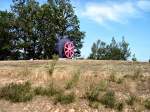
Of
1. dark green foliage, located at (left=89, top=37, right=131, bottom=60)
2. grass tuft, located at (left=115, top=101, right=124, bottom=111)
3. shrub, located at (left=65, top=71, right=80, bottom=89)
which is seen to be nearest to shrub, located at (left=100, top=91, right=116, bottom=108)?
grass tuft, located at (left=115, top=101, right=124, bottom=111)

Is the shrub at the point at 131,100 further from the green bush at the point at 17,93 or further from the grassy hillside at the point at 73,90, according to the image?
the green bush at the point at 17,93

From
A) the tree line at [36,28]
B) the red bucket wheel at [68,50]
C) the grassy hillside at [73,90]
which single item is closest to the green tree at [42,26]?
the tree line at [36,28]

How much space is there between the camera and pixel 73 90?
1538 cm

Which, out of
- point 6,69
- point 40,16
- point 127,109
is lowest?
point 127,109

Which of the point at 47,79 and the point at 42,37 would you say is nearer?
the point at 47,79

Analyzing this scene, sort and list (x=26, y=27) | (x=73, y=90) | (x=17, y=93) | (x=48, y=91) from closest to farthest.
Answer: (x=17, y=93) → (x=48, y=91) → (x=73, y=90) → (x=26, y=27)

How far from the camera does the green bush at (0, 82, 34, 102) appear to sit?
14.9 metres

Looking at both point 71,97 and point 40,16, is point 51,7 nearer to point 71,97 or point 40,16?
point 40,16

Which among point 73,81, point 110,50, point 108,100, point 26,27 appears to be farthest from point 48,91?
point 110,50

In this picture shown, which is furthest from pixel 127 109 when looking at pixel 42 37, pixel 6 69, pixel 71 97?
pixel 42 37

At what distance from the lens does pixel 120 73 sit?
57.3 ft

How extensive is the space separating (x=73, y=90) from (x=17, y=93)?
5.84 ft

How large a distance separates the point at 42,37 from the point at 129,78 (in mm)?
43517

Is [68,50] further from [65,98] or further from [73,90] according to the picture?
[65,98]
